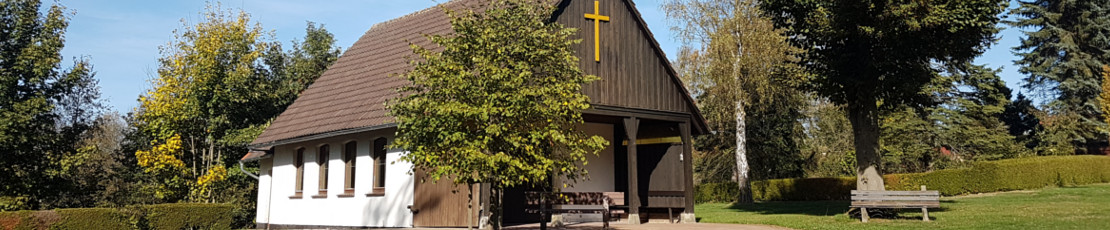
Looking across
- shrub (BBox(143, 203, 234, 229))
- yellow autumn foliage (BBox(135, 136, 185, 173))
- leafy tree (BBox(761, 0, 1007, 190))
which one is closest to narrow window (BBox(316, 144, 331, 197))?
shrub (BBox(143, 203, 234, 229))

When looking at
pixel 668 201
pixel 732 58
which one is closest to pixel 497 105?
pixel 668 201

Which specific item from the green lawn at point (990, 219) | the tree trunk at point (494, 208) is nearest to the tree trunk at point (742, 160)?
the green lawn at point (990, 219)

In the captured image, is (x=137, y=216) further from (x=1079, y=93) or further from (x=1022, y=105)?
(x=1022, y=105)

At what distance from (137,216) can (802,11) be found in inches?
718

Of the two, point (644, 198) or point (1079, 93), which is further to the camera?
point (1079, 93)

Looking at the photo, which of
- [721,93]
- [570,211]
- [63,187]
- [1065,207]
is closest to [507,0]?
[570,211]

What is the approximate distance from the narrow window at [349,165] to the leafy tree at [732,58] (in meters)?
13.9

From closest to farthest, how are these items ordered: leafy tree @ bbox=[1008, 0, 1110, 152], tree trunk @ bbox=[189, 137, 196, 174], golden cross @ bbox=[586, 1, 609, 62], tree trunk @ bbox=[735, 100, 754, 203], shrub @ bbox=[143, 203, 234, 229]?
1. golden cross @ bbox=[586, 1, 609, 62]
2. shrub @ bbox=[143, 203, 234, 229]
3. tree trunk @ bbox=[735, 100, 754, 203]
4. tree trunk @ bbox=[189, 137, 196, 174]
5. leafy tree @ bbox=[1008, 0, 1110, 152]

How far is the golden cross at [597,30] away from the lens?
64.2 ft

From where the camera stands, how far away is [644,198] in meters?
21.4

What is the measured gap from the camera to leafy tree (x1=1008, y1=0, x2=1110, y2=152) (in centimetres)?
4484

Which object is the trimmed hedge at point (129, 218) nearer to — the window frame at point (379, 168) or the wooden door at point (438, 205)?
the window frame at point (379, 168)

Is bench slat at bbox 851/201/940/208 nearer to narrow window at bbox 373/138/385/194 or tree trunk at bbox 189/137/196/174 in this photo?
narrow window at bbox 373/138/385/194

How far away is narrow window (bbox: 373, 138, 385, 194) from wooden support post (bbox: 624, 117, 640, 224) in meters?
5.85
